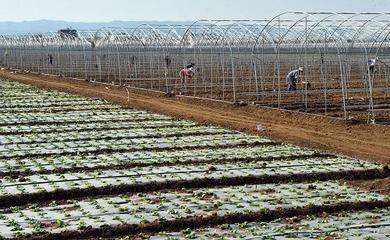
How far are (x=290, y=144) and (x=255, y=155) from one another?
2.17m

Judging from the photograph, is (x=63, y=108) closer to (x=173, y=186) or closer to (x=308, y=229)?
(x=173, y=186)

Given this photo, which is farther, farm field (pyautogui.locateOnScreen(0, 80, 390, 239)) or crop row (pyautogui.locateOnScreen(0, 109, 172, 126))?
crop row (pyautogui.locateOnScreen(0, 109, 172, 126))

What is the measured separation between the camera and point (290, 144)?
672 inches

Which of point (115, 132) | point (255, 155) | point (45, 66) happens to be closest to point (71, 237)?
point (255, 155)

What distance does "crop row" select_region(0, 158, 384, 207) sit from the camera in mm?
11648

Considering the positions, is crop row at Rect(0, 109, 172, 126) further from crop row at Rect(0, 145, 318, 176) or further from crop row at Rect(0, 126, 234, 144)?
crop row at Rect(0, 145, 318, 176)

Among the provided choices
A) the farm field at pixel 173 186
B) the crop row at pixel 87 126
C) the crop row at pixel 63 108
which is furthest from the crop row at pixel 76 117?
the farm field at pixel 173 186

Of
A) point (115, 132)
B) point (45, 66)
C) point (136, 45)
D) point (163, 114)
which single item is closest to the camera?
point (115, 132)

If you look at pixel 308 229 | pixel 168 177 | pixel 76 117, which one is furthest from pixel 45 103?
pixel 308 229

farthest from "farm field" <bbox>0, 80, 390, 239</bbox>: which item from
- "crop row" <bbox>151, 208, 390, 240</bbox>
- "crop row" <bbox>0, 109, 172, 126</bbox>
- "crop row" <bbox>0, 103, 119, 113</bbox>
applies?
"crop row" <bbox>0, 103, 119, 113</bbox>

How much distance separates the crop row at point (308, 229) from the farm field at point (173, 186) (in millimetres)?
15

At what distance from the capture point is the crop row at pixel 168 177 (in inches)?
459

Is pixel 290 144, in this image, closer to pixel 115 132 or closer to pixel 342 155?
pixel 342 155

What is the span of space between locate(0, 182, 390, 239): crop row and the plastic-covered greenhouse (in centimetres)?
868
